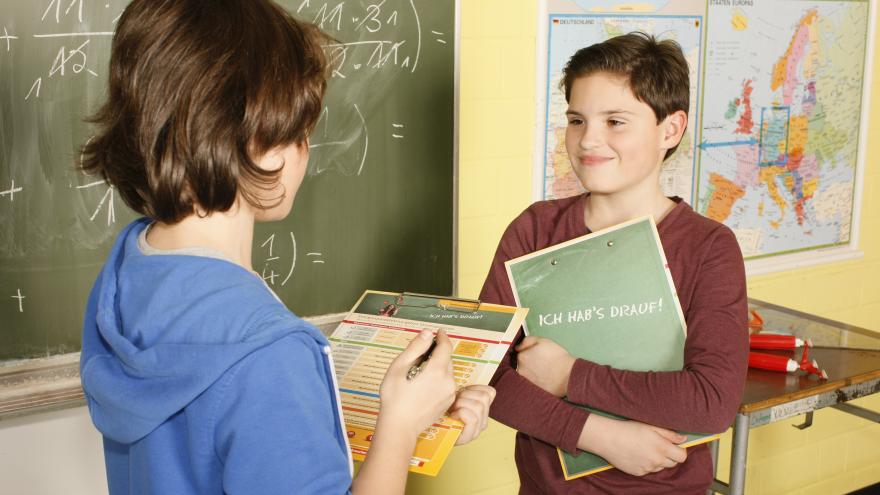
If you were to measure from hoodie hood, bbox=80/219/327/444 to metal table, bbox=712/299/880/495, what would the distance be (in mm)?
1149

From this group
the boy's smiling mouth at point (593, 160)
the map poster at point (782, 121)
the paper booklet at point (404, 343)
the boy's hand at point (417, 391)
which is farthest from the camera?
the map poster at point (782, 121)

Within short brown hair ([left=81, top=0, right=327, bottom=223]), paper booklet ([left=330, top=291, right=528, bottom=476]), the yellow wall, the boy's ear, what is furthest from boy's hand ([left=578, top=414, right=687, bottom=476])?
the yellow wall

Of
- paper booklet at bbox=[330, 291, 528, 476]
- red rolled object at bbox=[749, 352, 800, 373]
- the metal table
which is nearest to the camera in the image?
paper booklet at bbox=[330, 291, 528, 476]

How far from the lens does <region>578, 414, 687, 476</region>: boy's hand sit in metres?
1.42

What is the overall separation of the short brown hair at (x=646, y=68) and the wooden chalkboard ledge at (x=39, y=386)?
118 cm

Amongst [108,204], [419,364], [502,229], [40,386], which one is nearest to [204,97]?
[419,364]

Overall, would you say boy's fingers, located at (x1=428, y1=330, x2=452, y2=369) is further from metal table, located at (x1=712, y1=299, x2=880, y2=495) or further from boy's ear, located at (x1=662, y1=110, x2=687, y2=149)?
metal table, located at (x1=712, y1=299, x2=880, y2=495)

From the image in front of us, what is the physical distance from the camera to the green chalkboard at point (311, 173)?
169cm

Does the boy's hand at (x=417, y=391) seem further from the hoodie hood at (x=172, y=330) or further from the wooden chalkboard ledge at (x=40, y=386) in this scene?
the wooden chalkboard ledge at (x=40, y=386)

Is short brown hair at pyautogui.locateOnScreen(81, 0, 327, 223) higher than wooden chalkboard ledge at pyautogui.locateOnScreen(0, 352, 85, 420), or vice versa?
short brown hair at pyautogui.locateOnScreen(81, 0, 327, 223)

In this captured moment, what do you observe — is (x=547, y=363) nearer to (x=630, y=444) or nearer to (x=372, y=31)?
(x=630, y=444)

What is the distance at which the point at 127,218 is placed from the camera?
71.7 inches

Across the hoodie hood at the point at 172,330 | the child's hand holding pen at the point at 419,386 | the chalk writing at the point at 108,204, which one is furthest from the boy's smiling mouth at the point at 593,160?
the chalk writing at the point at 108,204

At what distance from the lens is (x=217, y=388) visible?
2.77 ft
